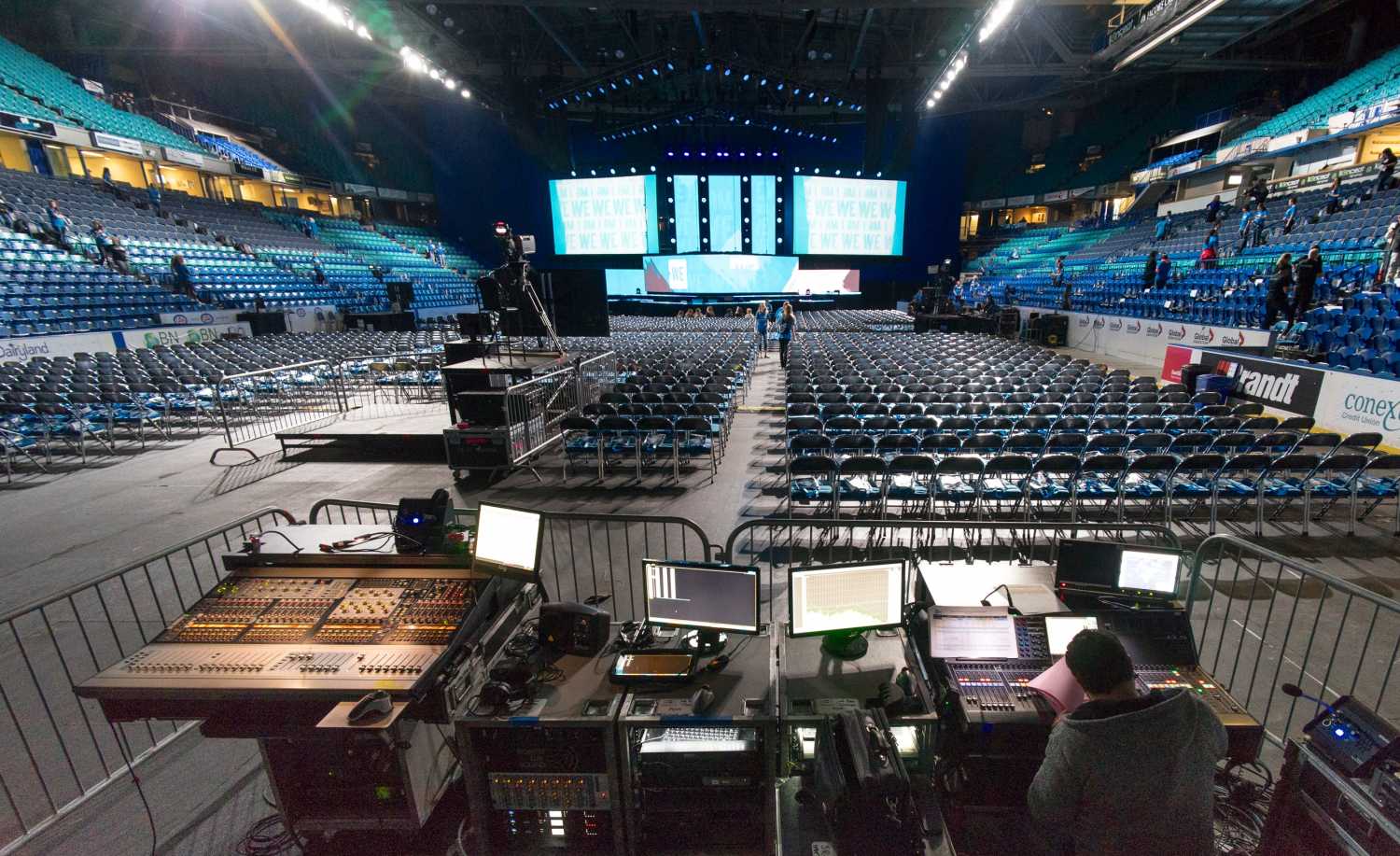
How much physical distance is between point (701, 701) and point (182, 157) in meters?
37.6

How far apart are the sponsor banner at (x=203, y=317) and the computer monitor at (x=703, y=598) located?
22.1 meters

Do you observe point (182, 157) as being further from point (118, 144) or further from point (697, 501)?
point (697, 501)

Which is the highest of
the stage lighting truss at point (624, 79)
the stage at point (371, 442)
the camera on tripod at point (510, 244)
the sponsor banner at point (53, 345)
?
the stage lighting truss at point (624, 79)

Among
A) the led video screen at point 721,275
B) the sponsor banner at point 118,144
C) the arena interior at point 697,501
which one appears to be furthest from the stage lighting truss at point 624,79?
the sponsor banner at point 118,144

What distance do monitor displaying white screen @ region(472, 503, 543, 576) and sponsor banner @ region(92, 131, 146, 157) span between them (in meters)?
33.4

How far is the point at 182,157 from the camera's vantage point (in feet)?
84.9

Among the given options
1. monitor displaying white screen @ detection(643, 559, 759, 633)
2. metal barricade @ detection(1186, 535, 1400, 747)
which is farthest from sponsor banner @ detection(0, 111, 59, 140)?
metal barricade @ detection(1186, 535, 1400, 747)

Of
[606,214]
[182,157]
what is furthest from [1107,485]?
[182,157]

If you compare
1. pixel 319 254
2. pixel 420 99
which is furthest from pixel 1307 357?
pixel 420 99

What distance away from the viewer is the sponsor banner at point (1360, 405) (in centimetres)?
757

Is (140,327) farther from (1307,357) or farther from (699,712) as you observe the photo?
(1307,357)

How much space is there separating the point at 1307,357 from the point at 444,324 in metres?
27.7

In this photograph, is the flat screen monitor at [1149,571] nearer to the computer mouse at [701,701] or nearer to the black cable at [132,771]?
the computer mouse at [701,701]

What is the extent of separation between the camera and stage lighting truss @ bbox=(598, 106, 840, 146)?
93.6 ft
